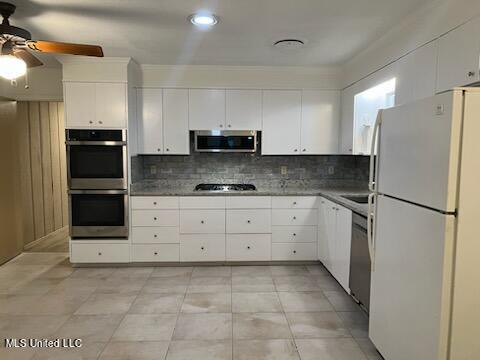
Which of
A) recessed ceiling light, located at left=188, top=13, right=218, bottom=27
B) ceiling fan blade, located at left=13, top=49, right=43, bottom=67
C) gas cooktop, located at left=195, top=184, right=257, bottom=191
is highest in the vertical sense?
recessed ceiling light, located at left=188, top=13, right=218, bottom=27

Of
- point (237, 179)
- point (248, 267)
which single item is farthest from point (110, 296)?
point (237, 179)

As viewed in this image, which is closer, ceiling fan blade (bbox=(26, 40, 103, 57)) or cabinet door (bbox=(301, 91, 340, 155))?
ceiling fan blade (bbox=(26, 40, 103, 57))

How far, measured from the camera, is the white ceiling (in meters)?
2.28

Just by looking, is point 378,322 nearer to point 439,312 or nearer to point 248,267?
point 439,312

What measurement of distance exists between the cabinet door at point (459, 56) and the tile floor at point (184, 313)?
184 cm

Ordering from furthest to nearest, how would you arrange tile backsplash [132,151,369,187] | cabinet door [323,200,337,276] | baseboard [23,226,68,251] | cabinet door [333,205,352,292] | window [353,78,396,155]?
baseboard [23,226,68,251], tile backsplash [132,151,369,187], window [353,78,396,155], cabinet door [323,200,337,276], cabinet door [333,205,352,292]

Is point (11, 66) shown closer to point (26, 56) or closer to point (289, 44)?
point (26, 56)

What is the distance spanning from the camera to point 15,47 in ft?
7.36

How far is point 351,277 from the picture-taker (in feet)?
9.21

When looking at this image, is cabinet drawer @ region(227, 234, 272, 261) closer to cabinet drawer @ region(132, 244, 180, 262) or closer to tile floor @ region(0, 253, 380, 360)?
tile floor @ region(0, 253, 380, 360)

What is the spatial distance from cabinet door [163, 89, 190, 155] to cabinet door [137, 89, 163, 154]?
0.23 feet

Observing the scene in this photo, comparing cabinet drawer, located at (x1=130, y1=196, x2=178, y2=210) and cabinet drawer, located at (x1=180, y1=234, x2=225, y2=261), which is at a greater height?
cabinet drawer, located at (x1=130, y1=196, x2=178, y2=210)

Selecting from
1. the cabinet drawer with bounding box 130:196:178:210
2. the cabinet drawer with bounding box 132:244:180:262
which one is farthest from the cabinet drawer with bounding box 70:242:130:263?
the cabinet drawer with bounding box 130:196:178:210

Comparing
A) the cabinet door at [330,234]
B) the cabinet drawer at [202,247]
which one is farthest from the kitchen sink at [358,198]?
the cabinet drawer at [202,247]
